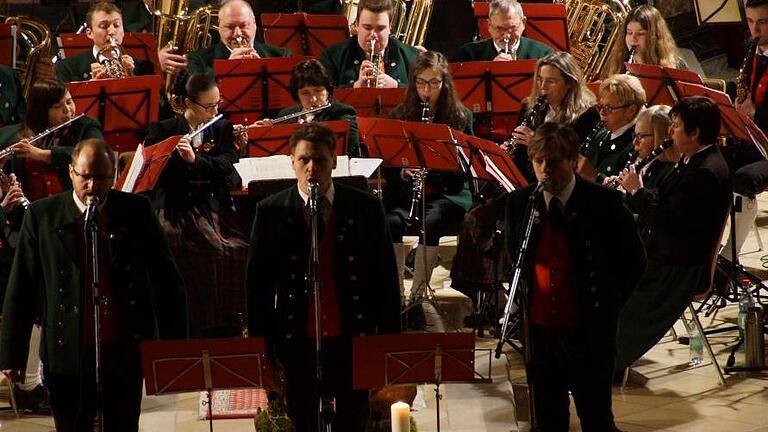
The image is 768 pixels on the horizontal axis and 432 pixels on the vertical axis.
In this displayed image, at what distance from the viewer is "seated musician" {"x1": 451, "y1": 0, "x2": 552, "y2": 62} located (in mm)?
8219

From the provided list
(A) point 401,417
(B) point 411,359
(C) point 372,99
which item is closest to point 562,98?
(C) point 372,99

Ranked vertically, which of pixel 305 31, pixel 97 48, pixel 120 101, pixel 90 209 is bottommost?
pixel 90 209

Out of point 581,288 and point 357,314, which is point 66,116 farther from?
point 581,288

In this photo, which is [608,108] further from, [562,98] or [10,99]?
[10,99]

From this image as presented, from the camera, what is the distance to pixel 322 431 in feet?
14.8

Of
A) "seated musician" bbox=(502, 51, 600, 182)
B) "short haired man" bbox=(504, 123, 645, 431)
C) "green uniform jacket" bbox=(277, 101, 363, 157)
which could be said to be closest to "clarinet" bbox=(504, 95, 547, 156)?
"seated musician" bbox=(502, 51, 600, 182)

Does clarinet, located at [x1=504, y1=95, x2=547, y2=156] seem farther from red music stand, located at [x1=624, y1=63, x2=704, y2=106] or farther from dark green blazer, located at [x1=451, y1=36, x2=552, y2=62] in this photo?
dark green blazer, located at [x1=451, y1=36, x2=552, y2=62]

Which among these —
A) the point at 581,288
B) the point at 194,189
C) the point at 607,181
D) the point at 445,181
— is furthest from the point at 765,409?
the point at 194,189

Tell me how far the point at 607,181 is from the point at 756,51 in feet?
7.34

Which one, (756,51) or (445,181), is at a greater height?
(756,51)

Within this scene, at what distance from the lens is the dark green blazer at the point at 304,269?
15.0ft

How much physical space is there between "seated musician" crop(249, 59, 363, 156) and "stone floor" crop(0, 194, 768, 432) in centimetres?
141

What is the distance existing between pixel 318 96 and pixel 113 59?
60.1 inches

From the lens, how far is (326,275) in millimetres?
4570
